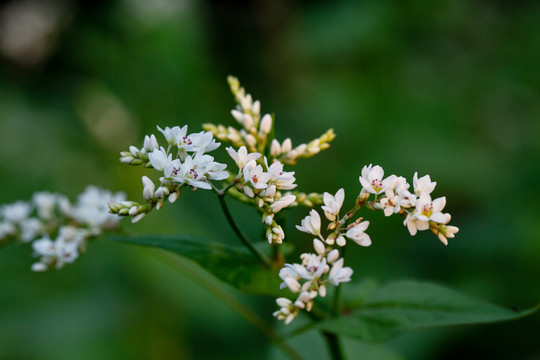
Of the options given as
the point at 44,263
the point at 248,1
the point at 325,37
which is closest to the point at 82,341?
the point at 44,263

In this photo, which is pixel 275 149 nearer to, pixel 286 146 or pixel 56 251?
pixel 286 146

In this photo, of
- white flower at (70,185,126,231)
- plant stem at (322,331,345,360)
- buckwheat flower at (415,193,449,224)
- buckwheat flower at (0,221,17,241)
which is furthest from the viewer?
buckwheat flower at (0,221,17,241)

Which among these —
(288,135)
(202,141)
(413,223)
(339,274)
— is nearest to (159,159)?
(202,141)

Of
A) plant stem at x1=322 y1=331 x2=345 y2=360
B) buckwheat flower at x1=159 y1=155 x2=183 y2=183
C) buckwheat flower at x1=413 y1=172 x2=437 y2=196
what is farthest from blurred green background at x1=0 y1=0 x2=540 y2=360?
buckwheat flower at x1=159 y1=155 x2=183 y2=183

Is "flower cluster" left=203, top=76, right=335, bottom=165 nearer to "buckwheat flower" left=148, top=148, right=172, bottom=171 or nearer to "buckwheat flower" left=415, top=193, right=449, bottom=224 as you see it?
"buckwheat flower" left=148, top=148, right=172, bottom=171

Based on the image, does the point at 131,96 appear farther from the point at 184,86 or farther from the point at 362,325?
the point at 362,325
